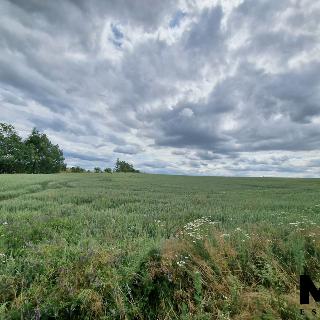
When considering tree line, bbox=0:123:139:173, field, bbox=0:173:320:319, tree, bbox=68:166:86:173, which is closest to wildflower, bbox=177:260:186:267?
field, bbox=0:173:320:319

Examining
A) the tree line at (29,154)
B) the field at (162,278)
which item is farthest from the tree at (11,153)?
the field at (162,278)

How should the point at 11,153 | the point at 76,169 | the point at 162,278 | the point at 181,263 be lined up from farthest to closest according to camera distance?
the point at 76,169 < the point at 11,153 < the point at 181,263 < the point at 162,278

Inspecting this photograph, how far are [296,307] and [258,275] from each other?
1135 mm

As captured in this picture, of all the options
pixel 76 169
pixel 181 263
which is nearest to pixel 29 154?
pixel 76 169

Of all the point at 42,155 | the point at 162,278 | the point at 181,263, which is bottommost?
the point at 162,278

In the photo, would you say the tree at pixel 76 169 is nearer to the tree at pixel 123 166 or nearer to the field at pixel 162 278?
the tree at pixel 123 166

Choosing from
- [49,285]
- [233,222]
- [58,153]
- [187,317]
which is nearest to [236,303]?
[187,317]

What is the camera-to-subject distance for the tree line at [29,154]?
93.1 m

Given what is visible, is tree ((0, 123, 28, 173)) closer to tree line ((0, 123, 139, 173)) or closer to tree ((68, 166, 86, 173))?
tree line ((0, 123, 139, 173))

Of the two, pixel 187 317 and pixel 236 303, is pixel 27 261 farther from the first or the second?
pixel 236 303

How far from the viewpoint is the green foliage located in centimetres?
9306

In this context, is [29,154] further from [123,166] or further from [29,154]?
[123,166]

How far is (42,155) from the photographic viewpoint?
108688 mm

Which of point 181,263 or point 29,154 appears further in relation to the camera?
point 29,154
